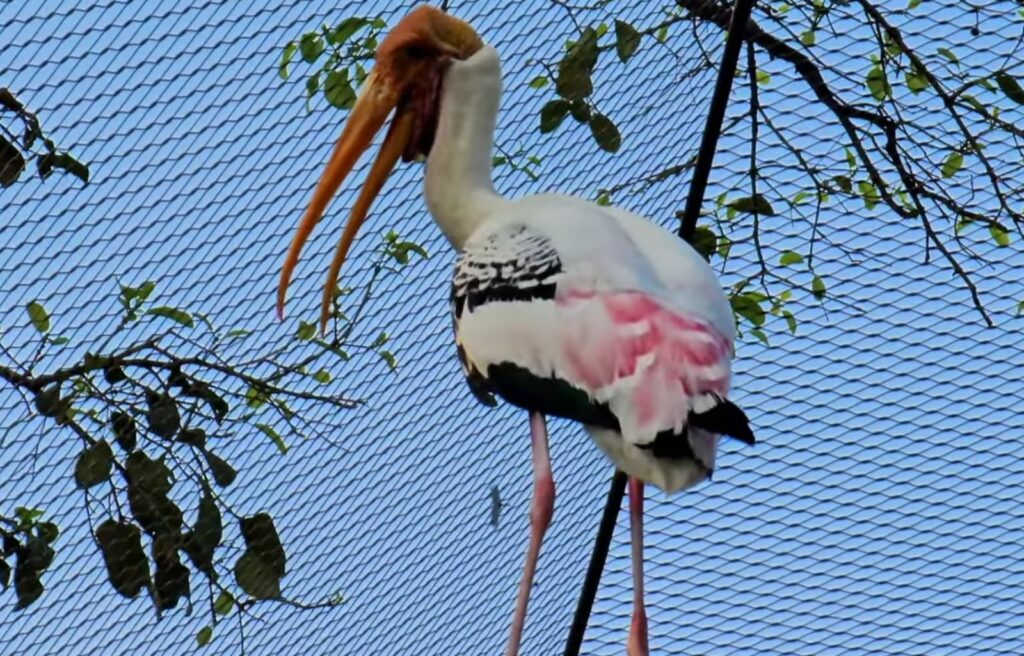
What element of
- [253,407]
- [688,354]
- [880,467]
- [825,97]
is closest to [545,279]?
[688,354]

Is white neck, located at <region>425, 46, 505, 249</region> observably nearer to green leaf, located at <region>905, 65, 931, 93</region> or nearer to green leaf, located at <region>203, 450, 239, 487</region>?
green leaf, located at <region>203, 450, 239, 487</region>

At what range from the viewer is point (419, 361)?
136 inches

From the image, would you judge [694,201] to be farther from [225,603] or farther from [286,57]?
[225,603]

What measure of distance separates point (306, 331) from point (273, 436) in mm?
151

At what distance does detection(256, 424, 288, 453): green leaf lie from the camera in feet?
10.7

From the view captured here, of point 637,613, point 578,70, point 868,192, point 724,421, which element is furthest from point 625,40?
point 724,421

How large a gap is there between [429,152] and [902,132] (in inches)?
42.5

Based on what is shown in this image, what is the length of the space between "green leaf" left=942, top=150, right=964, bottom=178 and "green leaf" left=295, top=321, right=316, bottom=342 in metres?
1.05

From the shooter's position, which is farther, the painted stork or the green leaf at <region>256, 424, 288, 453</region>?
the green leaf at <region>256, 424, 288, 453</region>

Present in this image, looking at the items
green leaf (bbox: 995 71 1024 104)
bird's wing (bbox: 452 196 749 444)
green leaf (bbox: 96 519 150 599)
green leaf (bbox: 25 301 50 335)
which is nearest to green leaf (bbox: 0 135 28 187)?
green leaf (bbox: 25 301 50 335)

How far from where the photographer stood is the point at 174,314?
3246 mm

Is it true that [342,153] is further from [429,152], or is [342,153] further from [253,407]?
[253,407]

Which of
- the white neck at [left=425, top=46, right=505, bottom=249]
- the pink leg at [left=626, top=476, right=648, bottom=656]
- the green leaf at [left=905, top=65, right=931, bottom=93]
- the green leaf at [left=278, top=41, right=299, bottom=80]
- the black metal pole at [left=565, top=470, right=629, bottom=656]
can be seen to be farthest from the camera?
the green leaf at [left=905, top=65, right=931, bottom=93]

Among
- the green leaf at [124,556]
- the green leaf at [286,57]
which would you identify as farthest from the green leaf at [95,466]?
the green leaf at [286,57]
